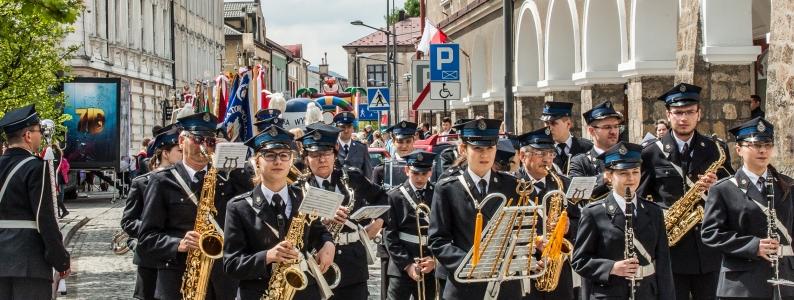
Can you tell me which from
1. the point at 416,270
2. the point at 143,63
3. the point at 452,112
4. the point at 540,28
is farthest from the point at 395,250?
the point at 143,63

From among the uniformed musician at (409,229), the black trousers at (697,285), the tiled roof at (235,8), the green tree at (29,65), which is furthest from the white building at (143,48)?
the tiled roof at (235,8)

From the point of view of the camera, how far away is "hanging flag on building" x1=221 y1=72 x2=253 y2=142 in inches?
636

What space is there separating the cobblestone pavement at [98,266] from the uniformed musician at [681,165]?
23.6 ft

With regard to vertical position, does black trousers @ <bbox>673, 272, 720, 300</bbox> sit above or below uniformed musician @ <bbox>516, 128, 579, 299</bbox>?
below

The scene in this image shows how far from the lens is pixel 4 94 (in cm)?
2286

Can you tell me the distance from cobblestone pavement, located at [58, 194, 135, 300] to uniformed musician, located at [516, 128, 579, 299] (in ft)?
21.9

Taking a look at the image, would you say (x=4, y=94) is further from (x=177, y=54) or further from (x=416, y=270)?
(x=177, y=54)

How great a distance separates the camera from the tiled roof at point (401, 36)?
99000 millimetres

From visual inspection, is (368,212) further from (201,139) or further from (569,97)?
(569,97)

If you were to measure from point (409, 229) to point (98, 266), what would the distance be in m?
9.57

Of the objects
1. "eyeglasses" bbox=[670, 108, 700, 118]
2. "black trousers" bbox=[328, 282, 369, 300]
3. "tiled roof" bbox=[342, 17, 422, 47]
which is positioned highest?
"tiled roof" bbox=[342, 17, 422, 47]

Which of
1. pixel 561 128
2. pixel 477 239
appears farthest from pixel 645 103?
pixel 477 239

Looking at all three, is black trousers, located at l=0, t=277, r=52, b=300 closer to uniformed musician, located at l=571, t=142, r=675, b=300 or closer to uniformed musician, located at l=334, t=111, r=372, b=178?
uniformed musician, located at l=571, t=142, r=675, b=300

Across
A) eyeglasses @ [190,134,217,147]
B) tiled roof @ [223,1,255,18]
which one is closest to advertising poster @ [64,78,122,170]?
eyeglasses @ [190,134,217,147]
